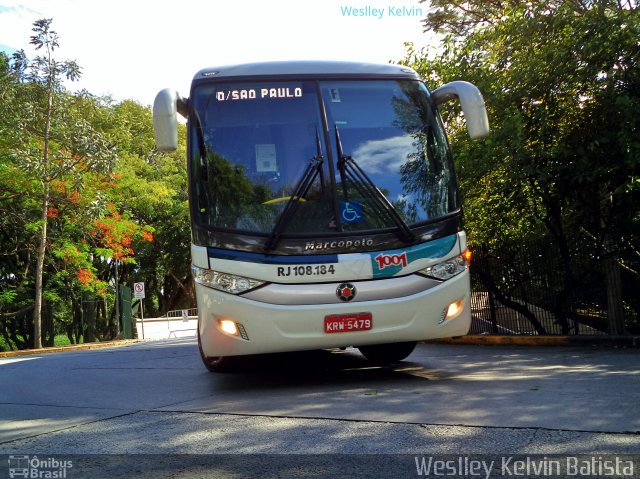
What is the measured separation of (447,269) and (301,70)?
104 inches

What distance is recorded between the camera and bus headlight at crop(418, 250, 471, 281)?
24.8 feet

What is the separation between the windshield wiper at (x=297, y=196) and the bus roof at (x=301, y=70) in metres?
0.82

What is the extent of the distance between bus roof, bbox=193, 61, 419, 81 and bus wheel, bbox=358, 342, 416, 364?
3.48 m

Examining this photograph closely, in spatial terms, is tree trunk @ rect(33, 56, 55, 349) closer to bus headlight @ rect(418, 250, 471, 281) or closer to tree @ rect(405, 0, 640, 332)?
tree @ rect(405, 0, 640, 332)

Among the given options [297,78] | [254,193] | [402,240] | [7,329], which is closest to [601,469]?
[402,240]

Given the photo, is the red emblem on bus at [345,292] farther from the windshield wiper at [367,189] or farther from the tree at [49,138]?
the tree at [49,138]

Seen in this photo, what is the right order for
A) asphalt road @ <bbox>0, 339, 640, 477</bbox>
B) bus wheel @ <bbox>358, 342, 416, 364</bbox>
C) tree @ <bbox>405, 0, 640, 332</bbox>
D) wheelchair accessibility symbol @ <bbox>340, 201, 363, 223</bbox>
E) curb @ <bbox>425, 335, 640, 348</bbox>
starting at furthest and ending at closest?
tree @ <bbox>405, 0, 640, 332</bbox> → curb @ <bbox>425, 335, 640, 348</bbox> → bus wheel @ <bbox>358, 342, 416, 364</bbox> → wheelchair accessibility symbol @ <bbox>340, 201, 363, 223</bbox> → asphalt road @ <bbox>0, 339, 640, 477</bbox>

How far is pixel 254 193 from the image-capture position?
24.9 feet

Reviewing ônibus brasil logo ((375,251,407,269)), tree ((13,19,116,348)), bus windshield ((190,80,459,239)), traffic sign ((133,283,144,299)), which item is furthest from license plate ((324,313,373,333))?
traffic sign ((133,283,144,299))

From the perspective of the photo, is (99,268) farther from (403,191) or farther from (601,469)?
(601,469)

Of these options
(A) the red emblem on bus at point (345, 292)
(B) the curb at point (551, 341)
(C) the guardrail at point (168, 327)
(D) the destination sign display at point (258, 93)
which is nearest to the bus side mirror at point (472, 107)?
(D) the destination sign display at point (258, 93)

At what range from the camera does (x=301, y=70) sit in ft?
26.5

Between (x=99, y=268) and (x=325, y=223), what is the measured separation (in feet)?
112

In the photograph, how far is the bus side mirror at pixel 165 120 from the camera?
7.72 meters
